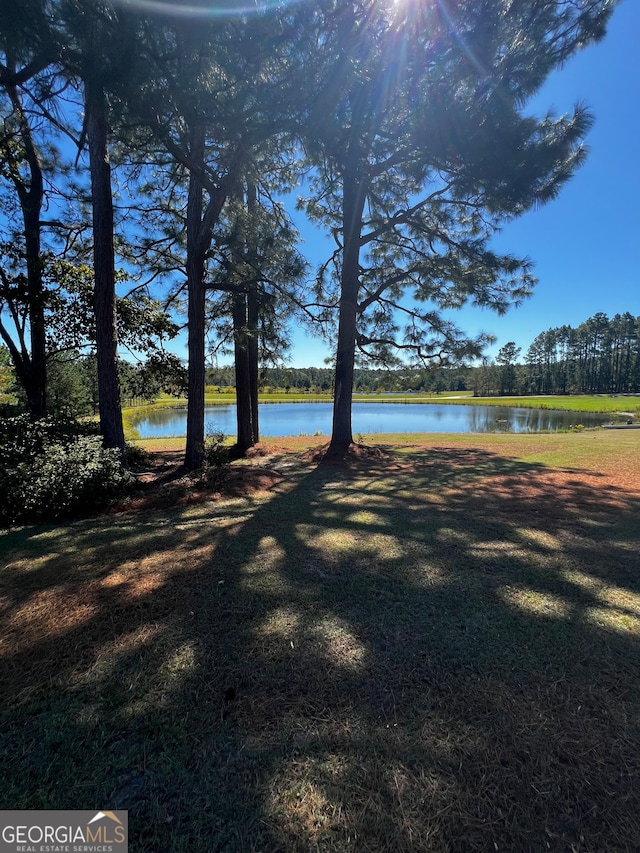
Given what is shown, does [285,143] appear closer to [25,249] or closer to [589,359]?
[25,249]

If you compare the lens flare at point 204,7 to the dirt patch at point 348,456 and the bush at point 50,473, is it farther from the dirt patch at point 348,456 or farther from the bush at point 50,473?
the dirt patch at point 348,456

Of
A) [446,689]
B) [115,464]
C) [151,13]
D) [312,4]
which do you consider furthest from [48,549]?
[312,4]

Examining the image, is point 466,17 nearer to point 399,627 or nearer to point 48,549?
point 399,627

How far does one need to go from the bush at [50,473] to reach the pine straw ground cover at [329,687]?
1.95ft

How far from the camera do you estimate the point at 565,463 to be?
7625 millimetres

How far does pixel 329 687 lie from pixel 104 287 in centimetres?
630

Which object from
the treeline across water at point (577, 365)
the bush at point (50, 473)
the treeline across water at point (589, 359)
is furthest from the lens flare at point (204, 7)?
the treeline across water at point (589, 359)

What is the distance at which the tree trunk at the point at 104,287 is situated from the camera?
5766 mm

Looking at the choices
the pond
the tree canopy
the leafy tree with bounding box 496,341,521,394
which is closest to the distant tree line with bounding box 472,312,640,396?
the leafy tree with bounding box 496,341,521,394

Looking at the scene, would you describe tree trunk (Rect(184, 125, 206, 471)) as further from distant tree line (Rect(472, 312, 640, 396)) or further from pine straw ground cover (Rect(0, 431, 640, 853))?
distant tree line (Rect(472, 312, 640, 396))

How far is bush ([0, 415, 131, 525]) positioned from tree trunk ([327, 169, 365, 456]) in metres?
4.85

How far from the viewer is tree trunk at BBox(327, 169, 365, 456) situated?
8672 millimetres

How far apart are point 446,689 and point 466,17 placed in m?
7.73

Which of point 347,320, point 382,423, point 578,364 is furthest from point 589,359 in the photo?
point 347,320
